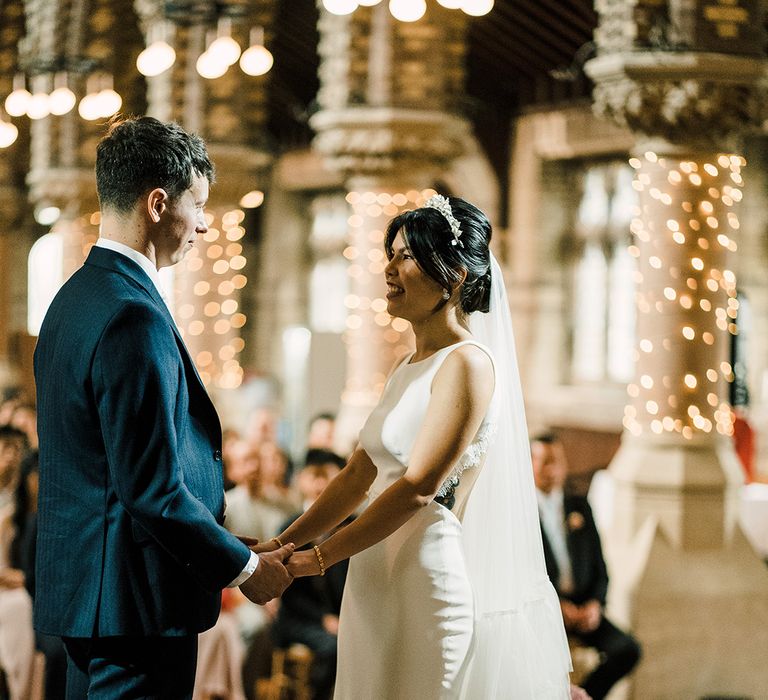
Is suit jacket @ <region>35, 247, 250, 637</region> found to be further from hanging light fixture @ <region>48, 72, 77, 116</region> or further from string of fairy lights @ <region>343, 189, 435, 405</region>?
hanging light fixture @ <region>48, 72, 77, 116</region>

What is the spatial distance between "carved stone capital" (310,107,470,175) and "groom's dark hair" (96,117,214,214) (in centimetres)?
Answer: 404

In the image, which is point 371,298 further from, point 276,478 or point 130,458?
point 130,458

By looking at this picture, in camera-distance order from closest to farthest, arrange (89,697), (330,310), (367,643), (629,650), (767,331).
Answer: (89,697), (367,643), (629,650), (767,331), (330,310)

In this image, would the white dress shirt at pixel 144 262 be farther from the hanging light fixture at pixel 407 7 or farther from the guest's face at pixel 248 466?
the guest's face at pixel 248 466

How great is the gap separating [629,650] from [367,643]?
106 inches

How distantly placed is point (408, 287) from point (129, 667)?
1132 millimetres

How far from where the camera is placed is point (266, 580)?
289 centimetres

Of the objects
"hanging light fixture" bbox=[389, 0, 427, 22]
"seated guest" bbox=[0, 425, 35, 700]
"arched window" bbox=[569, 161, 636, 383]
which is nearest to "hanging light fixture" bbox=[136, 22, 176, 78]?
"hanging light fixture" bbox=[389, 0, 427, 22]

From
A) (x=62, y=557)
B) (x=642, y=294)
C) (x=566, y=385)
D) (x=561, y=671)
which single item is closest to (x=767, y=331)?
(x=566, y=385)

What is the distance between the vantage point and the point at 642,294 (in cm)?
576

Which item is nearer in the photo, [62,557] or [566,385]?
[62,557]

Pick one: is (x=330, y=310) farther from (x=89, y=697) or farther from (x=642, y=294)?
(x=89, y=697)

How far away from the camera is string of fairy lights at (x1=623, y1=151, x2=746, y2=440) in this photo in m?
5.67

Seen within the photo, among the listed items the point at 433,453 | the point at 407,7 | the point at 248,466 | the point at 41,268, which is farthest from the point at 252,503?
the point at 41,268
